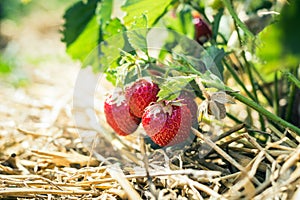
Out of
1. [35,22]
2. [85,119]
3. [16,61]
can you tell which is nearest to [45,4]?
[35,22]

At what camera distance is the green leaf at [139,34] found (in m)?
0.93

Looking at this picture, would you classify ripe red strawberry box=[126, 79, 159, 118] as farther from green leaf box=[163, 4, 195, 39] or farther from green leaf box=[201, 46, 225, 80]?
green leaf box=[163, 4, 195, 39]

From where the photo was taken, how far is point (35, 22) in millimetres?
4422

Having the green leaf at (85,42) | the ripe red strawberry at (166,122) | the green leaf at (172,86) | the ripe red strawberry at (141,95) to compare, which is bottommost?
the ripe red strawberry at (166,122)

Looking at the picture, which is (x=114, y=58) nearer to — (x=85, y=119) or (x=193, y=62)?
(x=193, y=62)

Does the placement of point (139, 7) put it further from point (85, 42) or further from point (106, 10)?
point (85, 42)

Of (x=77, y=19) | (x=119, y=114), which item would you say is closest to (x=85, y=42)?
(x=77, y=19)

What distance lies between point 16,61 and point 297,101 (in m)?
1.94

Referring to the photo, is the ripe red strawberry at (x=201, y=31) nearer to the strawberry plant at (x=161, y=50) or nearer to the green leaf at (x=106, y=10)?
the strawberry plant at (x=161, y=50)

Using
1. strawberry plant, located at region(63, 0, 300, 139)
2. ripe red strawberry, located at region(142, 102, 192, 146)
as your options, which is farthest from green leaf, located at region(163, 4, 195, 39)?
ripe red strawberry, located at region(142, 102, 192, 146)

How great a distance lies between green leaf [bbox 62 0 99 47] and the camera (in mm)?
1393

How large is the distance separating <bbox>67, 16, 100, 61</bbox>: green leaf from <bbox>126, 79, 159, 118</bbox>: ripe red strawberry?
19.1 inches

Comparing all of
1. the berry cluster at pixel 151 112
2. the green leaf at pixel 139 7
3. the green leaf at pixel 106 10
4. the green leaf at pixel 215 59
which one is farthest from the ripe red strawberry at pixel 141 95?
the green leaf at pixel 106 10

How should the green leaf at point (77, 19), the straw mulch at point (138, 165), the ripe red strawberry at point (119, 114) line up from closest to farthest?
the straw mulch at point (138, 165)
the ripe red strawberry at point (119, 114)
the green leaf at point (77, 19)
